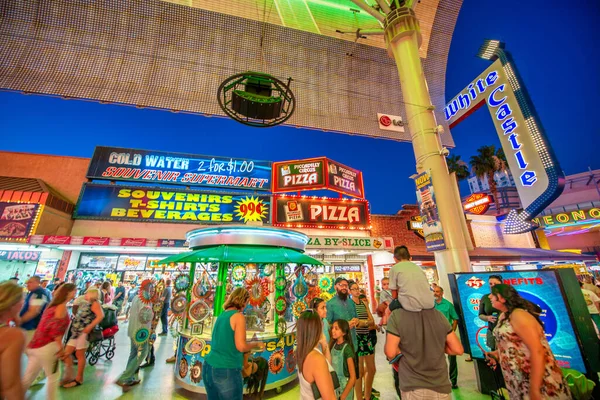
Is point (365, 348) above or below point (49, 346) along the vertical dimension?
below

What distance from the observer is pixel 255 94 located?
5.29m

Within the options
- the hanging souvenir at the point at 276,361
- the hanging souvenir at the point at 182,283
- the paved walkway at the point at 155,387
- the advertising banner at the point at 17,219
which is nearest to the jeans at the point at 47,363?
the paved walkway at the point at 155,387

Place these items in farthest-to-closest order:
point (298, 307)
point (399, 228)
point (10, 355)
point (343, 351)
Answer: point (399, 228)
point (298, 307)
point (343, 351)
point (10, 355)

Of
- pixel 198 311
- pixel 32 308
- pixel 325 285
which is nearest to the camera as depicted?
pixel 32 308

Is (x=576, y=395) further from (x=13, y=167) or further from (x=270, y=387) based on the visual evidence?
(x=13, y=167)

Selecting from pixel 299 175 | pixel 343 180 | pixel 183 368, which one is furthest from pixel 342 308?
pixel 343 180

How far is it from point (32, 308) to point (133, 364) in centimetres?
229

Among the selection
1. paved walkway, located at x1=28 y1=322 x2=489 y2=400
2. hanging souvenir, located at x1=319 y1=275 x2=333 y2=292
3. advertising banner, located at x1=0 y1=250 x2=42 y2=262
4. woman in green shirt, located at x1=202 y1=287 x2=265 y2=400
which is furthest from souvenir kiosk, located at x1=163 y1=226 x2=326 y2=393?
advertising banner, located at x1=0 y1=250 x2=42 y2=262

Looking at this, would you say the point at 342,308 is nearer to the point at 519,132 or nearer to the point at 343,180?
the point at 519,132

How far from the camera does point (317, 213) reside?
596 inches

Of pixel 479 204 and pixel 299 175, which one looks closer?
pixel 299 175

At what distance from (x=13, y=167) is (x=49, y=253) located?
5403 mm

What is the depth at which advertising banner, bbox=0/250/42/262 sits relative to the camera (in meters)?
12.5

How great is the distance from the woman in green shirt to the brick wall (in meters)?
14.5
